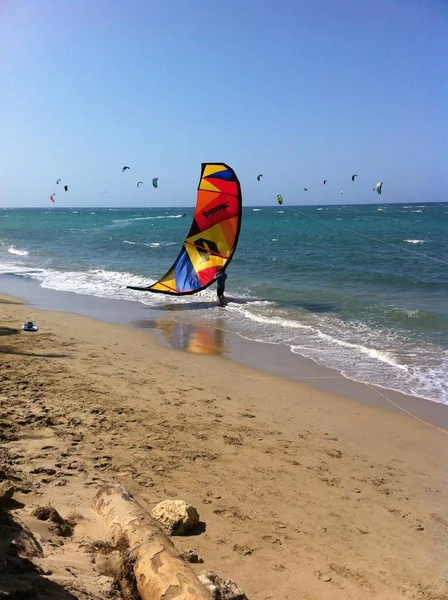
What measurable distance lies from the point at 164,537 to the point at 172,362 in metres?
5.93

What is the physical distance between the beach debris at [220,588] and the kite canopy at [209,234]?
38.9 ft

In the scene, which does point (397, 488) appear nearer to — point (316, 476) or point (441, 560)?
point (316, 476)

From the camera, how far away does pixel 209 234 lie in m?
15.1

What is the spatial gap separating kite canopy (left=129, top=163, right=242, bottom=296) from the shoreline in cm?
140

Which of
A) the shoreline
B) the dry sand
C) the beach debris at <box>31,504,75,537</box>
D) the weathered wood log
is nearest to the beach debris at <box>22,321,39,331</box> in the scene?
the shoreline

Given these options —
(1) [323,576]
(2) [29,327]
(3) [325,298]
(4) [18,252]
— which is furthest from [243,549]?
(4) [18,252]

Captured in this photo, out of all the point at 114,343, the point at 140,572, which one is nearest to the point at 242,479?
the point at 140,572

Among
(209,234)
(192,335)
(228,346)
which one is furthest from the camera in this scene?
(209,234)

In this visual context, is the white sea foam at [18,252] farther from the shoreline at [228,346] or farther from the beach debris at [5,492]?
the beach debris at [5,492]

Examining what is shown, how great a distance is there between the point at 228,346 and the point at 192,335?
1.23 metres

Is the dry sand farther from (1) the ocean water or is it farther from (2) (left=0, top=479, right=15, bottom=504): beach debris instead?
(1) the ocean water

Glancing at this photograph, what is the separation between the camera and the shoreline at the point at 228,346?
7.22 metres

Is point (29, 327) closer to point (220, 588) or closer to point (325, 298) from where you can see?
point (325, 298)

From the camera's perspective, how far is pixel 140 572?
276 cm
